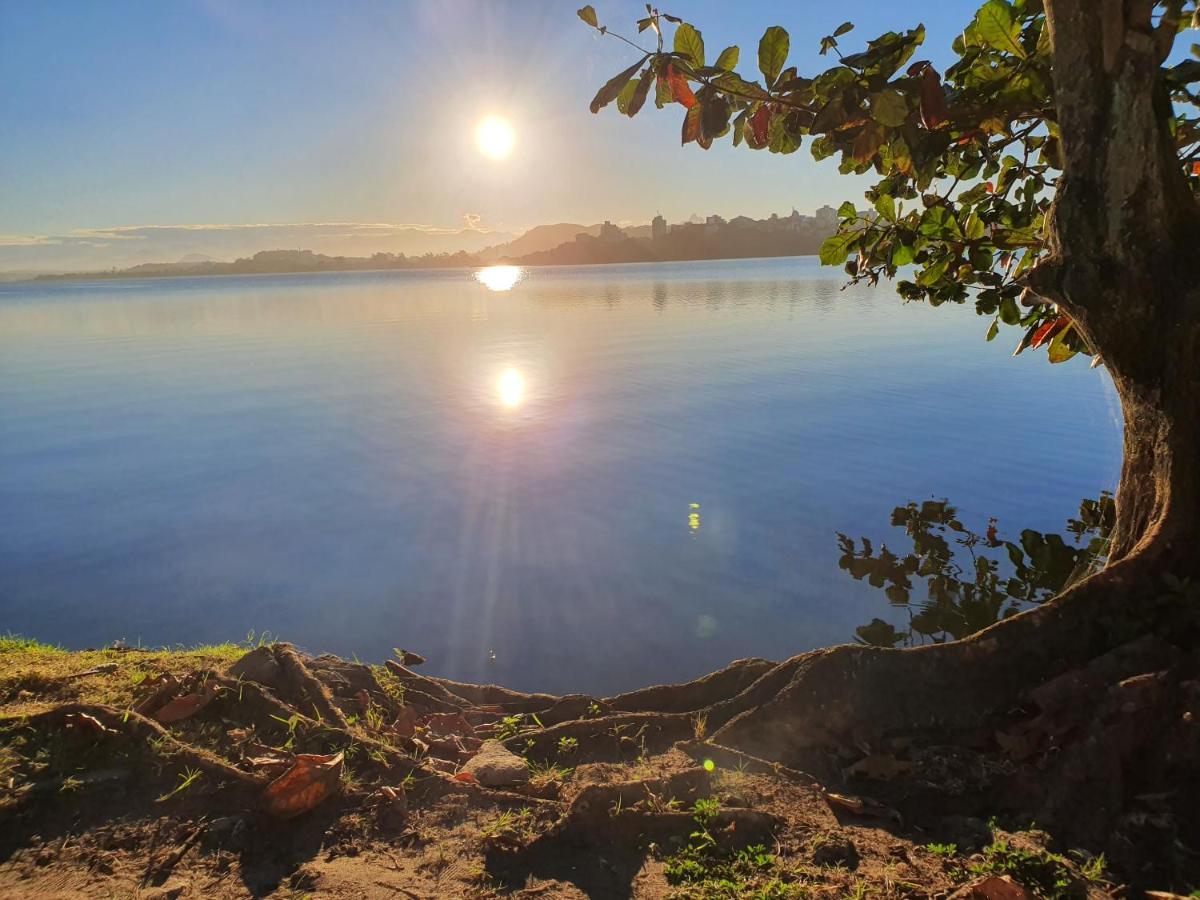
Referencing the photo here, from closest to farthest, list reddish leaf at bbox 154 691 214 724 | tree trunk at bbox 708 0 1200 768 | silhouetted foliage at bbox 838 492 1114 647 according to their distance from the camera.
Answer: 1. tree trunk at bbox 708 0 1200 768
2. reddish leaf at bbox 154 691 214 724
3. silhouetted foliage at bbox 838 492 1114 647

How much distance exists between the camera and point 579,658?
6.95 meters

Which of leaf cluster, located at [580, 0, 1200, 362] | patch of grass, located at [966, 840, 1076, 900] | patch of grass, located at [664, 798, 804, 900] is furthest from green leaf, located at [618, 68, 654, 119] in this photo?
patch of grass, located at [966, 840, 1076, 900]

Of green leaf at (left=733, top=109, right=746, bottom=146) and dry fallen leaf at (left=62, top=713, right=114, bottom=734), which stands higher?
green leaf at (left=733, top=109, right=746, bottom=146)

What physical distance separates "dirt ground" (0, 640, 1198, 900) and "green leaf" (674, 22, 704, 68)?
4.32 metres

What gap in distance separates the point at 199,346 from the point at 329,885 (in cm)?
3227

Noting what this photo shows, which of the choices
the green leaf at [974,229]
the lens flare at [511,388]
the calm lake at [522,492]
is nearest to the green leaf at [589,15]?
the green leaf at [974,229]

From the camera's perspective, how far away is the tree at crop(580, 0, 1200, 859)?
4109mm

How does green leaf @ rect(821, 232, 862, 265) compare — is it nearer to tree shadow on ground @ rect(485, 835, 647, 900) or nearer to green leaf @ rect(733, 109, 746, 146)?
green leaf @ rect(733, 109, 746, 146)

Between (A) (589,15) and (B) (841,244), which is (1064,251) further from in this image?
(A) (589,15)

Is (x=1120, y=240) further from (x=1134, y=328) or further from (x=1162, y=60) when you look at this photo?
(x=1162, y=60)

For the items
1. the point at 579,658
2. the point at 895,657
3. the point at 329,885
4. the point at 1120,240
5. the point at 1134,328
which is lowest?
the point at 579,658

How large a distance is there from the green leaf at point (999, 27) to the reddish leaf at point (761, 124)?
144 centimetres

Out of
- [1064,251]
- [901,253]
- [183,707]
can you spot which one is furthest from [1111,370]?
[183,707]

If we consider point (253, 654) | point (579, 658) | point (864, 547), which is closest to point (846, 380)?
point (864, 547)
